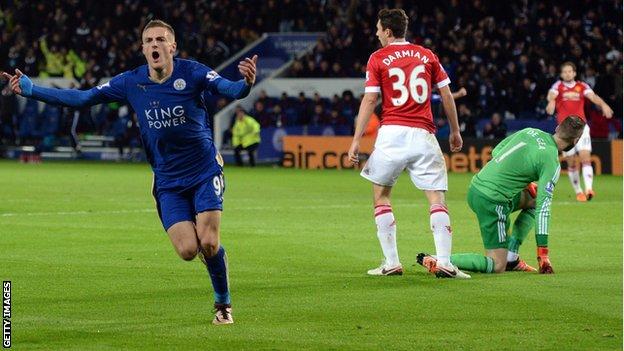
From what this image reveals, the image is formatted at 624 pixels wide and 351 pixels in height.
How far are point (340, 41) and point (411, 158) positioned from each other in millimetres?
27879

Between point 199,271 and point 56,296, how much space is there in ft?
6.74

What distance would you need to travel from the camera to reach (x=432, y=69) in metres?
11.8

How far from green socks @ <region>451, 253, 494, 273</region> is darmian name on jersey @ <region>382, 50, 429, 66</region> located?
1757mm

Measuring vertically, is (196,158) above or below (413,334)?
above

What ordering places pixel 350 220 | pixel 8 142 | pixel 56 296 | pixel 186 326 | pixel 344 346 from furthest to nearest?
1. pixel 8 142
2. pixel 350 220
3. pixel 56 296
4. pixel 186 326
5. pixel 344 346

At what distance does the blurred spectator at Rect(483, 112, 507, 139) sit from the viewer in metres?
32.8

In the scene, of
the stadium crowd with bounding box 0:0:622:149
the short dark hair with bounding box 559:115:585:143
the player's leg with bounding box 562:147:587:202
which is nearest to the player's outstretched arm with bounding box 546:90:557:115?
the player's leg with bounding box 562:147:587:202

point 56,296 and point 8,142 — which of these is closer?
point 56,296

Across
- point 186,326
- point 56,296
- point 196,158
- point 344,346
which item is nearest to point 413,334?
point 344,346

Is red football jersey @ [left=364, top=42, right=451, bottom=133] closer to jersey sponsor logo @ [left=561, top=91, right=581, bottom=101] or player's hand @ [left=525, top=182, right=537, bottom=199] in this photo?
player's hand @ [left=525, top=182, right=537, bottom=199]

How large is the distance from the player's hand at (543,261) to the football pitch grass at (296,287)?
0.10m

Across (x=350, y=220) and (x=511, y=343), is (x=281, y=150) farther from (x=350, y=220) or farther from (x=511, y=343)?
(x=511, y=343)

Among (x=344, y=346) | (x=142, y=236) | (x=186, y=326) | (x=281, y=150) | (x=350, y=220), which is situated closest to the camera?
(x=344, y=346)

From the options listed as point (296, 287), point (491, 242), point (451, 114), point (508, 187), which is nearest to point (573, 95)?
point (508, 187)
